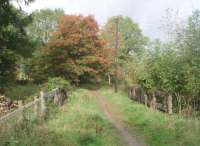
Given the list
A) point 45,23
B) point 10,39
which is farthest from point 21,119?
point 45,23

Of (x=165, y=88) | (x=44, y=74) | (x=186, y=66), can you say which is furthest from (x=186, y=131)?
(x=44, y=74)

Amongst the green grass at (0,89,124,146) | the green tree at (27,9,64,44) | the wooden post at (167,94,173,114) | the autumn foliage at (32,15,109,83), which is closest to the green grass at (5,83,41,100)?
the autumn foliage at (32,15,109,83)

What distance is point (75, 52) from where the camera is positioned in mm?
45625

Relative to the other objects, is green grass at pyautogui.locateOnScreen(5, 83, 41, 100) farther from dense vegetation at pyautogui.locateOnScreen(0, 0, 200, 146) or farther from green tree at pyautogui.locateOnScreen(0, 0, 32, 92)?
green tree at pyautogui.locateOnScreen(0, 0, 32, 92)

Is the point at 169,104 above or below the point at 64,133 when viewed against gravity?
above

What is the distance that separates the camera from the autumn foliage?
45.8 meters

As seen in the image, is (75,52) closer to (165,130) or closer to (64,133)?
(165,130)

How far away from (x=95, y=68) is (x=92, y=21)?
20.3 feet

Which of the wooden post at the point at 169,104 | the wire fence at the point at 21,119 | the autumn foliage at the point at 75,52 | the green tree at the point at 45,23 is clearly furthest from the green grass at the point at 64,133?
the green tree at the point at 45,23

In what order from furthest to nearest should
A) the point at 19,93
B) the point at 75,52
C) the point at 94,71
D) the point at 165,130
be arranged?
the point at 94,71
the point at 75,52
the point at 19,93
the point at 165,130

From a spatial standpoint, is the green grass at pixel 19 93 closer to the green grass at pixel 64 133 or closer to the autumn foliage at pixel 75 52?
the autumn foliage at pixel 75 52

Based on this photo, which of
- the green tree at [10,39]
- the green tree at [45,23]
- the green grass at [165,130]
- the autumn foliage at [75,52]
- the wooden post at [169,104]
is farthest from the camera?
the green tree at [45,23]

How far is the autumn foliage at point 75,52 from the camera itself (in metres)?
45.8

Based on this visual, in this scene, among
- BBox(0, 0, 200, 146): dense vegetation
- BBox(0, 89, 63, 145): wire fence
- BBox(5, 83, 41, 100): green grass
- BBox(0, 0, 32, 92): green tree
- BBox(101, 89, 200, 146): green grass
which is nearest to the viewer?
BBox(0, 89, 63, 145): wire fence
